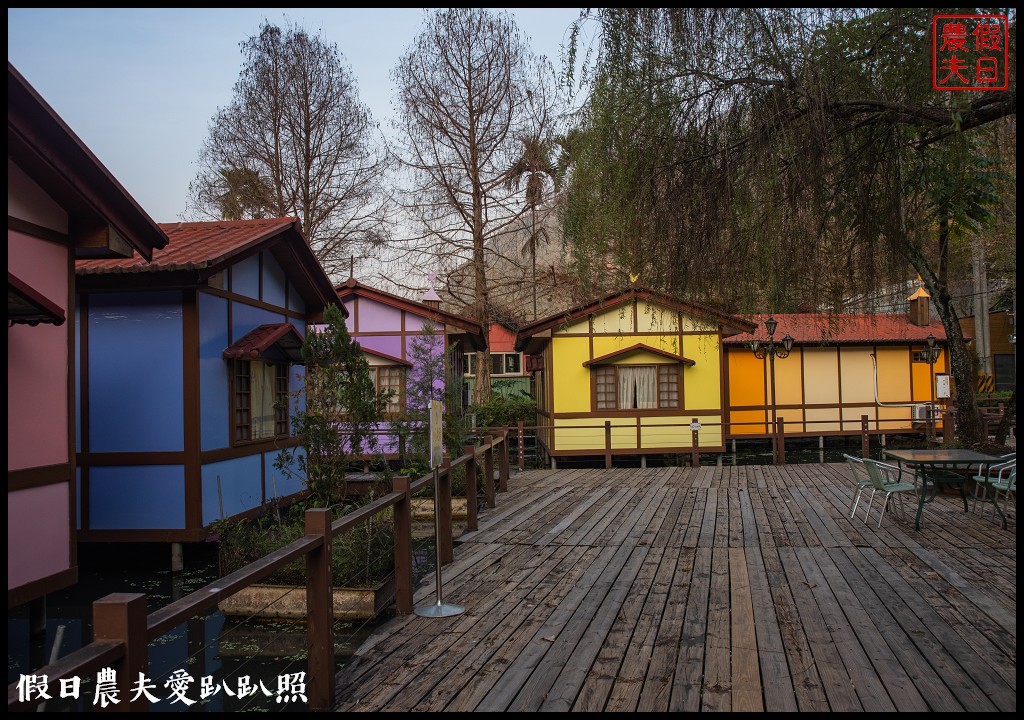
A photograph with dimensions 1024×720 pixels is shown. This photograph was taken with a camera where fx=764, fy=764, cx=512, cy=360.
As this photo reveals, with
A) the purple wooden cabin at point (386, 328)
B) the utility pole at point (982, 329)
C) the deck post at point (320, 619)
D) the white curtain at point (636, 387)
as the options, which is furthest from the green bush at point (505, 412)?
the utility pole at point (982, 329)

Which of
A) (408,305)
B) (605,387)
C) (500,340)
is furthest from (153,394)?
(500,340)

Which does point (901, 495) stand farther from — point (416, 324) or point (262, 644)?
point (416, 324)

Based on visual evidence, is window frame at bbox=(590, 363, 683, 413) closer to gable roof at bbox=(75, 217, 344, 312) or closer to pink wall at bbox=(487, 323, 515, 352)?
gable roof at bbox=(75, 217, 344, 312)

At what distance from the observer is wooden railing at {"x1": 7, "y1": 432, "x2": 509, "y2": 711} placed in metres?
2.01

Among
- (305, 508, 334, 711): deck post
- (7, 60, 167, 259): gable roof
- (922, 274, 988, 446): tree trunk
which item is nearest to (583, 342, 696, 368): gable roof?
(922, 274, 988, 446): tree trunk

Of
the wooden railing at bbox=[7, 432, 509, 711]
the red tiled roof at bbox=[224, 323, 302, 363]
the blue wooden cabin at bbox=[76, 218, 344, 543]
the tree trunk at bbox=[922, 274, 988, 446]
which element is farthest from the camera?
the tree trunk at bbox=[922, 274, 988, 446]

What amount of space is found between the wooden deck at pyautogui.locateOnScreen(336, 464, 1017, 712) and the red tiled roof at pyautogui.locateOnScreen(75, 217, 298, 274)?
12.8 ft

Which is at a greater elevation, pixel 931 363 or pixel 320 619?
pixel 931 363

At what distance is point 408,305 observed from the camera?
1756 cm

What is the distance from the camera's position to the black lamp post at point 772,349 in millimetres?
14463

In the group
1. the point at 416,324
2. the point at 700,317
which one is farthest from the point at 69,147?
the point at 416,324

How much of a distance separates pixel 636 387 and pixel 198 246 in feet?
35.8

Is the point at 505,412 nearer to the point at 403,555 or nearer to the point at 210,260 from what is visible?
the point at 210,260

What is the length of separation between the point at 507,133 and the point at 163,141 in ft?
55.6
